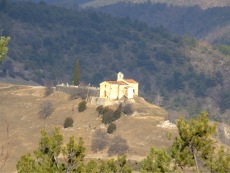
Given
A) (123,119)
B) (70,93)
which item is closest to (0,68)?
(70,93)

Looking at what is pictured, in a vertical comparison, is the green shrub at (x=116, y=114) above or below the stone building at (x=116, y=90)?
below

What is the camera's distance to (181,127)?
33656 mm

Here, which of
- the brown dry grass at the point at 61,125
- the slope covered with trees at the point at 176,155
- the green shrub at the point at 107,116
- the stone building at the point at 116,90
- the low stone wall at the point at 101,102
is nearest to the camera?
the slope covered with trees at the point at 176,155

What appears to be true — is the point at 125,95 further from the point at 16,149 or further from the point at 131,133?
the point at 16,149

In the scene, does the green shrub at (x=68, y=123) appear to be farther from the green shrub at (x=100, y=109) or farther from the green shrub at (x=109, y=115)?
the green shrub at (x=109, y=115)

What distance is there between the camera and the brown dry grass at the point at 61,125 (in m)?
102

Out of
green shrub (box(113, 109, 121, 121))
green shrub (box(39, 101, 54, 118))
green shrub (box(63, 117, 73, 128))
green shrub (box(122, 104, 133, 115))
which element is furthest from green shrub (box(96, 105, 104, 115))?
green shrub (box(39, 101, 54, 118))

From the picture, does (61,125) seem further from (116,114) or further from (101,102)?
(116,114)

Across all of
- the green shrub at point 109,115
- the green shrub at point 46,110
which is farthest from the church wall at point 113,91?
the green shrub at point 46,110

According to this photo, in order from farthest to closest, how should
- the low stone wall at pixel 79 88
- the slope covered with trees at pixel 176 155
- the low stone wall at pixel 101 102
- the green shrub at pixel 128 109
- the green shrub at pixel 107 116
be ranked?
the low stone wall at pixel 79 88
the low stone wall at pixel 101 102
the green shrub at pixel 128 109
the green shrub at pixel 107 116
the slope covered with trees at pixel 176 155

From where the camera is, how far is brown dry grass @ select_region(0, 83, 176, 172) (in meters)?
102

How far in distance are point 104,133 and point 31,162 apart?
69427 millimetres

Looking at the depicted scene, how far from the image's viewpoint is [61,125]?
111375 mm

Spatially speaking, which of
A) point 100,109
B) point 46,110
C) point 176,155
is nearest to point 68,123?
point 100,109
